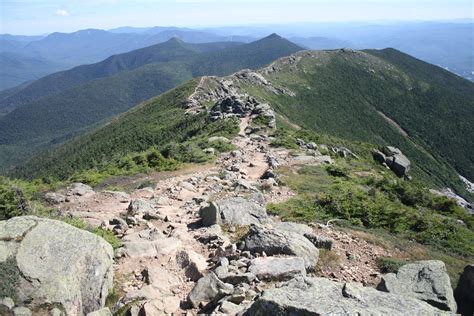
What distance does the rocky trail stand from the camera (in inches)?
313

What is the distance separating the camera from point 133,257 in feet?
39.3

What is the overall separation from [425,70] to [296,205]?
17963cm

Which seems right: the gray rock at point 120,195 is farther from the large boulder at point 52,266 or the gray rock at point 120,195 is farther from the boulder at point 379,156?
the boulder at point 379,156

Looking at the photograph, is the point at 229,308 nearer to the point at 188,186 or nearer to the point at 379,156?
the point at 188,186

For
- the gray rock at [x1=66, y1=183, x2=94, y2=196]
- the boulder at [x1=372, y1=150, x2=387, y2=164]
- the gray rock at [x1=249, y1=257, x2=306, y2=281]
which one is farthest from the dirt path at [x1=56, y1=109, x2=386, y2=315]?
the boulder at [x1=372, y1=150, x2=387, y2=164]

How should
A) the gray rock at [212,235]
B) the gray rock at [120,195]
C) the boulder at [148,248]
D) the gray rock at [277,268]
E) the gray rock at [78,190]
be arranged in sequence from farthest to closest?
the gray rock at [78,190]
the gray rock at [120,195]
the gray rock at [212,235]
the boulder at [148,248]
the gray rock at [277,268]

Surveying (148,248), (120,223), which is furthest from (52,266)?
(120,223)

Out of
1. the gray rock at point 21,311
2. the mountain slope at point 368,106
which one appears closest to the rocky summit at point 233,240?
the gray rock at point 21,311

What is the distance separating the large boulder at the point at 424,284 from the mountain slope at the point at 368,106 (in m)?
67.7

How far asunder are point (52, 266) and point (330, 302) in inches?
260

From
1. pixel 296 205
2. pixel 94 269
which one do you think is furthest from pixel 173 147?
pixel 94 269

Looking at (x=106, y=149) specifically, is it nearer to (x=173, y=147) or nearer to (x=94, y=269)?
(x=173, y=147)

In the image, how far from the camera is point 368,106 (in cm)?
12750

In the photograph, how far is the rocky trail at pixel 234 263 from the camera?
795 centimetres
